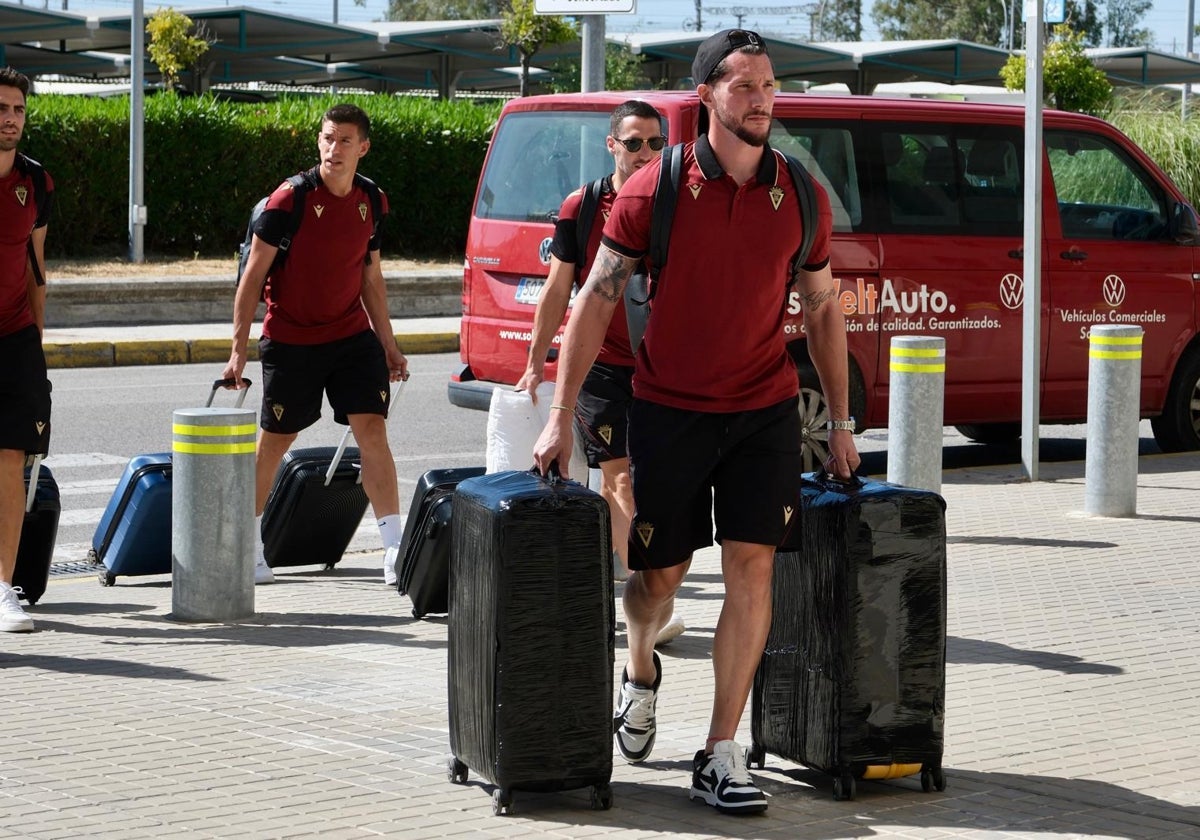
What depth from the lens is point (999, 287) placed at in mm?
10922

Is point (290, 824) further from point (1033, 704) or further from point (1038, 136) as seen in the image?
point (1038, 136)

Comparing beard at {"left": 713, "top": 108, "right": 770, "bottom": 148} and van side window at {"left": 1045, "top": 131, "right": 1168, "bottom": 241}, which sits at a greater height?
van side window at {"left": 1045, "top": 131, "right": 1168, "bottom": 241}

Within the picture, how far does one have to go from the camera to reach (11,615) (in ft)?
22.8

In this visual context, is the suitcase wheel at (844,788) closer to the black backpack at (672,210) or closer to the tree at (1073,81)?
the black backpack at (672,210)

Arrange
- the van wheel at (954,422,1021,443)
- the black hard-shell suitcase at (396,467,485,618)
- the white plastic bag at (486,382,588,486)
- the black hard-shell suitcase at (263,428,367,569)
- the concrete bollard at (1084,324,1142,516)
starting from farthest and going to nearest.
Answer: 1. the van wheel at (954,422,1021,443)
2. the concrete bollard at (1084,324,1142,516)
3. the black hard-shell suitcase at (263,428,367,569)
4. the black hard-shell suitcase at (396,467,485,618)
5. the white plastic bag at (486,382,588,486)

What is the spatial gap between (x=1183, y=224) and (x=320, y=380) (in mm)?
6075

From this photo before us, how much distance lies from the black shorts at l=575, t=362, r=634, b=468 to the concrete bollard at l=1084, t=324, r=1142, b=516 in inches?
151

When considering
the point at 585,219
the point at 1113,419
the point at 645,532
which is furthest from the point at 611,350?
the point at 1113,419

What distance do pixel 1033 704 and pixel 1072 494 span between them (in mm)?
4528

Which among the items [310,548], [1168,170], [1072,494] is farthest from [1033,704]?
[1168,170]

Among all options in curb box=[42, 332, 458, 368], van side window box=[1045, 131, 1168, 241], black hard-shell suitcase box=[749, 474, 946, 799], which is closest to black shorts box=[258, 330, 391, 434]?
black hard-shell suitcase box=[749, 474, 946, 799]

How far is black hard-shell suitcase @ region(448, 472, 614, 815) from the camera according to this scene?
474cm

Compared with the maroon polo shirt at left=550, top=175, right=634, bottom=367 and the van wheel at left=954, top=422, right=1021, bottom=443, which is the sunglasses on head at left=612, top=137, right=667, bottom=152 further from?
the van wheel at left=954, top=422, right=1021, bottom=443

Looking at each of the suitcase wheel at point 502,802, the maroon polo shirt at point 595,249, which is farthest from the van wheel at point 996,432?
the suitcase wheel at point 502,802
